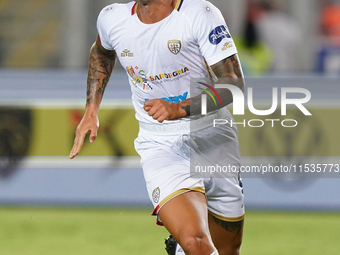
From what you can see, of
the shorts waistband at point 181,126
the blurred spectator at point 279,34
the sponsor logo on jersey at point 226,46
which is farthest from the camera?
the blurred spectator at point 279,34

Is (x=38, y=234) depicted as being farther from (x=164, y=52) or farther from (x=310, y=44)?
(x=310, y=44)

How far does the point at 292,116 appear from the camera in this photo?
698 centimetres

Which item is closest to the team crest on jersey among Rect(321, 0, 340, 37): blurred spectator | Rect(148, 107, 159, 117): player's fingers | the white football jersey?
the white football jersey

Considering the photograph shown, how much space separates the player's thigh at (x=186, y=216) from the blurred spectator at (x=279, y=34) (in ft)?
15.0

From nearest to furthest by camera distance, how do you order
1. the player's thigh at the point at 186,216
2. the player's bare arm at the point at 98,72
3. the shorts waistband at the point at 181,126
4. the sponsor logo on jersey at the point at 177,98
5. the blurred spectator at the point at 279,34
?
the player's thigh at the point at 186,216 → the sponsor logo on jersey at the point at 177,98 → the shorts waistband at the point at 181,126 → the player's bare arm at the point at 98,72 → the blurred spectator at the point at 279,34

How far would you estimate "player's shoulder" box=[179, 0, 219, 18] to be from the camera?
346 cm

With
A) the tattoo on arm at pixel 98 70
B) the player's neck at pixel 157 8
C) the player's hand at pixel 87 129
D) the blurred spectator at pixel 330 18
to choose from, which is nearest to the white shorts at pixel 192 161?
the player's hand at pixel 87 129

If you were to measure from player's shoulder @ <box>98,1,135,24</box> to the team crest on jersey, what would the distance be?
0.37 metres

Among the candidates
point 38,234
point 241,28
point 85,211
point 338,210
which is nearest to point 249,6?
point 241,28

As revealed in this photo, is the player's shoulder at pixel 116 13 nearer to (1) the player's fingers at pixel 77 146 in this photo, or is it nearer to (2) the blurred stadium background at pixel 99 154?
(1) the player's fingers at pixel 77 146

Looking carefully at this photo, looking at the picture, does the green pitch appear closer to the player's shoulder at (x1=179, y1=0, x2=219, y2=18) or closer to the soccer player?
the soccer player

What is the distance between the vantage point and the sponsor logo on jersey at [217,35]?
339 cm

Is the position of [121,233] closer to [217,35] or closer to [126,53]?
[126,53]

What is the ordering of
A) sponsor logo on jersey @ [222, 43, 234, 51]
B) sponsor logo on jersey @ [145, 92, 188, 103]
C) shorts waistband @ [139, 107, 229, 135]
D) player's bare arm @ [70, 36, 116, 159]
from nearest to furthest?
sponsor logo on jersey @ [222, 43, 234, 51] → sponsor logo on jersey @ [145, 92, 188, 103] → shorts waistband @ [139, 107, 229, 135] → player's bare arm @ [70, 36, 116, 159]
